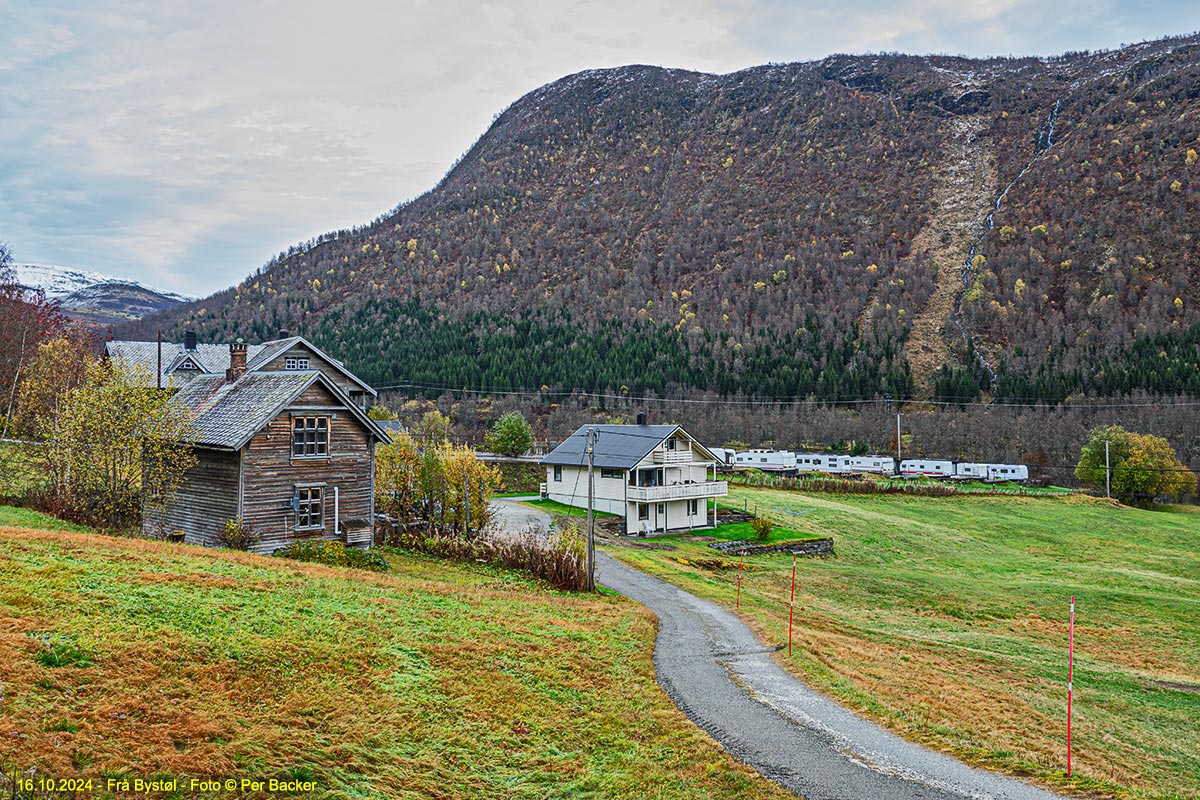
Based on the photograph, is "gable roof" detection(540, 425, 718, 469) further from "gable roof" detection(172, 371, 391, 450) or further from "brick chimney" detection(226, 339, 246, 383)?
"brick chimney" detection(226, 339, 246, 383)

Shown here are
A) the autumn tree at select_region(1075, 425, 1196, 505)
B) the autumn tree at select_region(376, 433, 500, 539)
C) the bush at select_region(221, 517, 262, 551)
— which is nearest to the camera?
the bush at select_region(221, 517, 262, 551)

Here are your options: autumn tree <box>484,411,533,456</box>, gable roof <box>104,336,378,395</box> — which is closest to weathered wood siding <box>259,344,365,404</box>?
gable roof <box>104,336,378,395</box>

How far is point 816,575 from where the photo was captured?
1528 inches

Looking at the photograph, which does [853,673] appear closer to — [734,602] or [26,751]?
[734,602]

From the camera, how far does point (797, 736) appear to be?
521 inches

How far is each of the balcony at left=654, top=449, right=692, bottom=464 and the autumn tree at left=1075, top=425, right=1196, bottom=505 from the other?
54.1 metres

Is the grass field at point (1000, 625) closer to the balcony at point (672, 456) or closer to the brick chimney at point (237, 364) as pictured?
the balcony at point (672, 456)

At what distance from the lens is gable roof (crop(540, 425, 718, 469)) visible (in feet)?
168

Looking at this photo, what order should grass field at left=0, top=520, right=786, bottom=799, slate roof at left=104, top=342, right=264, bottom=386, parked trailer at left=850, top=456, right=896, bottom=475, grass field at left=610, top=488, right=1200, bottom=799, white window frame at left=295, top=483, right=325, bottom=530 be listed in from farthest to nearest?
parked trailer at left=850, top=456, right=896, bottom=475 < slate roof at left=104, top=342, right=264, bottom=386 < white window frame at left=295, top=483, right=325, bottom=530 < grass field at left=610, top=488, right=1200, bottom=799 < grass field at left=0, top=520, right=786, bottom=799

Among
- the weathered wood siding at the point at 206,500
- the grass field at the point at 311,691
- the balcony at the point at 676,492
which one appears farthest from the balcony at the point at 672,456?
the grass field at the point at 311,691

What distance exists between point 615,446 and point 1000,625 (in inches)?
1106

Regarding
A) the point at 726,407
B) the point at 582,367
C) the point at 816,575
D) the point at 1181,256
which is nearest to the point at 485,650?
the point at 816,575

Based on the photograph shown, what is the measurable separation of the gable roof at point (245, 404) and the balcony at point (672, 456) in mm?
23634

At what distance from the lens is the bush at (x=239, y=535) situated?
2705cm
